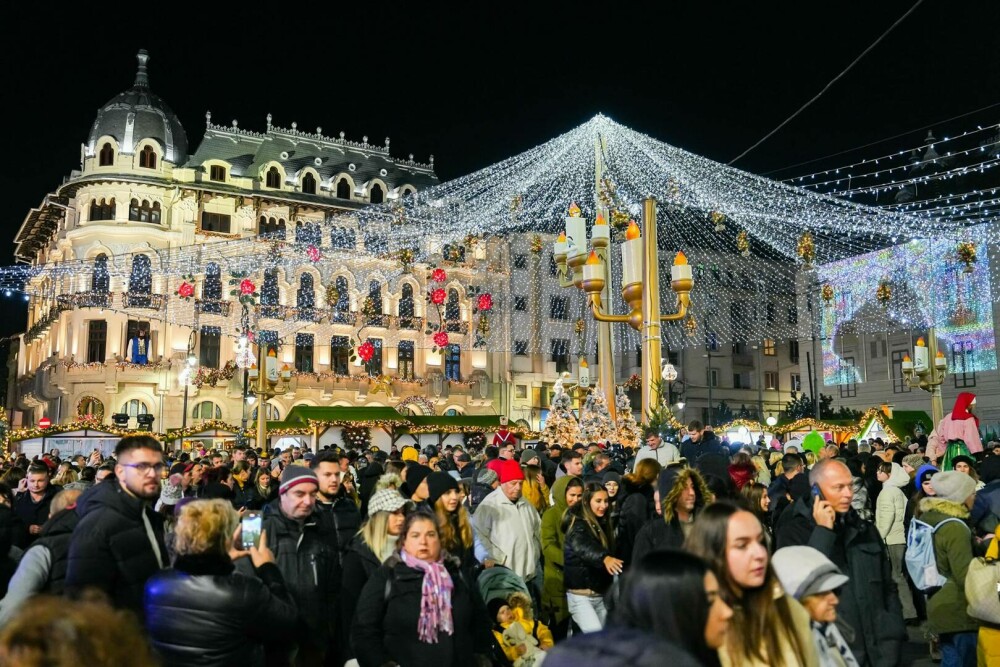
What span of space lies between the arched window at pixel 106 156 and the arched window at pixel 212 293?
7020 mm

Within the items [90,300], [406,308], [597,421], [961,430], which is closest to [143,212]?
[90,300]

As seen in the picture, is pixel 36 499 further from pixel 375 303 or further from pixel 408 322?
pixel 408 322

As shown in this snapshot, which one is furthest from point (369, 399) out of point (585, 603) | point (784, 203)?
point (585, 603)

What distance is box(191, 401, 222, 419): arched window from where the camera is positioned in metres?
42.8

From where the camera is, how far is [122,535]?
4309mm

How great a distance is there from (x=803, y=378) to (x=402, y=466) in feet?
151

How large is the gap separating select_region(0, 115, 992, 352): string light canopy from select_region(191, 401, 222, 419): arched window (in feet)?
12.6

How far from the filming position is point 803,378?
52.3 metres

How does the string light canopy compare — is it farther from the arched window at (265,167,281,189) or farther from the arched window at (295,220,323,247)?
the arched window at (265,167,281,189)

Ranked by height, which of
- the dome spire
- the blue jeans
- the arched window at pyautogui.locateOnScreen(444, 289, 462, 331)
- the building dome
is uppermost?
the dome spire

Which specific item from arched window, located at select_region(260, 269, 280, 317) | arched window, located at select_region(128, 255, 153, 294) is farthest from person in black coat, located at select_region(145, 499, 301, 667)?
arched window, located at select_region(260, 269, 280, 317)

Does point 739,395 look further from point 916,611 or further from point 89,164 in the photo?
point 916,611

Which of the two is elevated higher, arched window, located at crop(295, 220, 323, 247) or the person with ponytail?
arched window, located at crop(295, 220, 323, 247)

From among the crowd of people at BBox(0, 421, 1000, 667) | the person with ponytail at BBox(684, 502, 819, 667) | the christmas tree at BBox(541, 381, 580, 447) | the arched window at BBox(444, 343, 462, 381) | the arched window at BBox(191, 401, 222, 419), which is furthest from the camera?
the arched window at BBox(444, 343, 462, 381)
